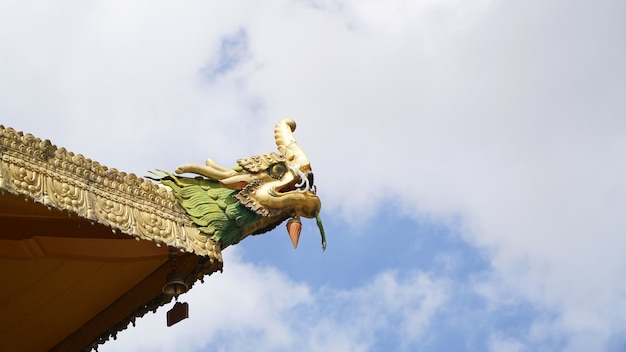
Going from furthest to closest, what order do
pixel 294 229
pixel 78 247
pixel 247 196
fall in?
pixel 294 229 < pixel 247 196 < pixel 78 247

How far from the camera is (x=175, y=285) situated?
619 centimetres

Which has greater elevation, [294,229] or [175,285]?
[294,229]

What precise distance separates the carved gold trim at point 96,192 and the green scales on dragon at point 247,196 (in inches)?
4.2

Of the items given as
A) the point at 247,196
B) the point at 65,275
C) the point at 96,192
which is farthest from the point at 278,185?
the point at 65,275

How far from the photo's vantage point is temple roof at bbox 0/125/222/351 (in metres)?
5.41

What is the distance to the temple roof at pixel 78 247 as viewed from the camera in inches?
213

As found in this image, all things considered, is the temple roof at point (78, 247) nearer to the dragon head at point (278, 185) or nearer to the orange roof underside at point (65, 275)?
the orange roof underside at point (65, 275)

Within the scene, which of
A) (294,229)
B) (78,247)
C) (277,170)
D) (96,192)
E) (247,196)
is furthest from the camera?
(277,170)

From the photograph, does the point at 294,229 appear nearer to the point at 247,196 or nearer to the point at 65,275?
the point at 247,196

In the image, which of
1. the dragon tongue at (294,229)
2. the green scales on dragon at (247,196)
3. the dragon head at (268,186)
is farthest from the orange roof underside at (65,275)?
the dragon tongue at (294,229)

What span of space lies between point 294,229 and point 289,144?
2.40ft

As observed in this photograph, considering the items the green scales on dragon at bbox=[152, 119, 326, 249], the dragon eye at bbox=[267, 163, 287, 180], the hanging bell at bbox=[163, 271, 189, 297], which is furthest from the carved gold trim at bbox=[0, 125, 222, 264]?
the dragon eye at bbox=[267, 163, 287, 180]

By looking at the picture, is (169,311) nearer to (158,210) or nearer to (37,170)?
(158,210)

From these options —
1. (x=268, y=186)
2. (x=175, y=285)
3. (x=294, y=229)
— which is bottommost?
(x=175, y=285)
